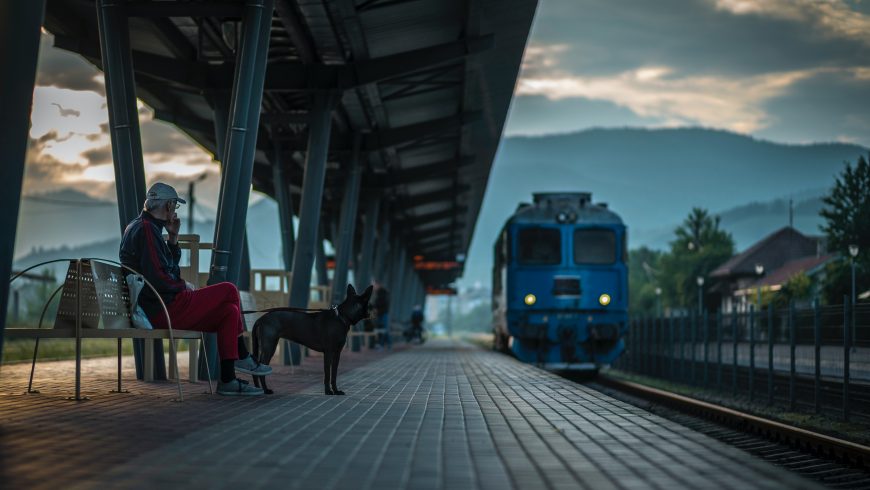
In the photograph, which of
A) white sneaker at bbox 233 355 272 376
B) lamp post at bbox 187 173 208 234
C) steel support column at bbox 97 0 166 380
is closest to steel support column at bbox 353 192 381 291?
lamp post at bbox 187 173 208 234

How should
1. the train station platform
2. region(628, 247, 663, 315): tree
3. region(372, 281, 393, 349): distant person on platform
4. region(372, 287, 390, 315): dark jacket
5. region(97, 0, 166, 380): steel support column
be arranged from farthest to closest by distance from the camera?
region(628, 247, 663, 315): tree
region(372, 281, 393, 349): distant person on platform
region(372, 287, 390, 315): dark jacket
region(97, 0, 166, 380): steel support column
the train station platform

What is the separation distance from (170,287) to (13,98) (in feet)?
8.82

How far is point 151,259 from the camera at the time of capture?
9180 millimetres

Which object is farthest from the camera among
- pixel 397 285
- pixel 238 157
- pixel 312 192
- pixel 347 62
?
pixel 397 285

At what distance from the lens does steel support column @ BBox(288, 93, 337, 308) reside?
20.8 m

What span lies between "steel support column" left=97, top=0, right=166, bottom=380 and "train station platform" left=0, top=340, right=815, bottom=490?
3.09 meters

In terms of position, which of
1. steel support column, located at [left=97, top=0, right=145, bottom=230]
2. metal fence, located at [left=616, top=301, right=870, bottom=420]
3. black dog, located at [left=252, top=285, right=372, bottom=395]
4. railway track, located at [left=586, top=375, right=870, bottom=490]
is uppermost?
steel support column, located at [left=97, top=0, right=145, bottom=230]

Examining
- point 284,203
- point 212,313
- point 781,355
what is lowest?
point 781,355

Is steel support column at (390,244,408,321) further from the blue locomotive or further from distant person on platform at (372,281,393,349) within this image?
the blue locomotive

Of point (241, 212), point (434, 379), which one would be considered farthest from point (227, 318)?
point (434, 379)

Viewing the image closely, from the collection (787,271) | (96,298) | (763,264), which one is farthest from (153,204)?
(763,264)

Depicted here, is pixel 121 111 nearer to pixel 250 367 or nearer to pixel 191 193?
pixel 250 367

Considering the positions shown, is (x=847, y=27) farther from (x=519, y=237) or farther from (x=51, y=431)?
(x=51, y=431)

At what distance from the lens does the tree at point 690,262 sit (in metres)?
111
